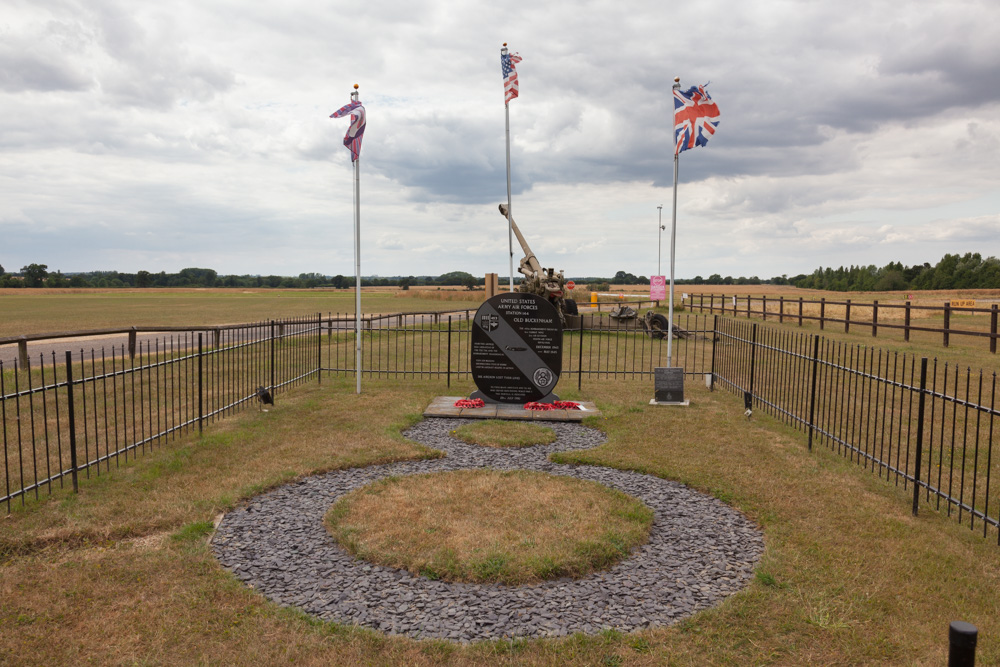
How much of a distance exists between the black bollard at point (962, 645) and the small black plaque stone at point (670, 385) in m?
8.97

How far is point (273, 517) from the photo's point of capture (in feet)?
19.1

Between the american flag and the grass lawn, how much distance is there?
11.1m

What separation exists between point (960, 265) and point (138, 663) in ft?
304

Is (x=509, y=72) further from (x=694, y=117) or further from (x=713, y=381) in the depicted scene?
(x=713, y=381)

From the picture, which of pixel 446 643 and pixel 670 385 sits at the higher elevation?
pixel 670 385

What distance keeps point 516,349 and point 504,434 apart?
203cm

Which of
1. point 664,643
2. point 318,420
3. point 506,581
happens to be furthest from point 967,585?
point 318,420

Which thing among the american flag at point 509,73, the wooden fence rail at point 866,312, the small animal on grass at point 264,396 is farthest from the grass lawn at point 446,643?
the wooden fence rail at point 866,312

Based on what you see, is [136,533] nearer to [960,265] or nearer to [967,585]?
[967,585]

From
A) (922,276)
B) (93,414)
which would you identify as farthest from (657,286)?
(922,276)

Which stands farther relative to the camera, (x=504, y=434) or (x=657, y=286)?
(x=657, y=286)

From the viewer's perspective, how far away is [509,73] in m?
15.9

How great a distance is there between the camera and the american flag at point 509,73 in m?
15.6

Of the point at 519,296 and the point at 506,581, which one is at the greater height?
the point at 519,296
